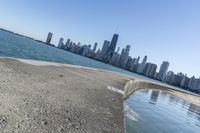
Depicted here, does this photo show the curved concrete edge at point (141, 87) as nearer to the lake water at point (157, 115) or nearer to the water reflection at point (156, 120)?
the lake water at point (157, 115)

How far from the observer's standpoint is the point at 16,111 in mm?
6727

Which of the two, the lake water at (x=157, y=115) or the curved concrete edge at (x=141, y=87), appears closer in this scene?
the lake water at (x=157, y=115)

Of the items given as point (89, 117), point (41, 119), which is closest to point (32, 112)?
point (41, 119)

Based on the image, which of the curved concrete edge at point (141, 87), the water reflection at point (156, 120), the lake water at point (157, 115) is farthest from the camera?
the curved concrete edge at point (141, 87)

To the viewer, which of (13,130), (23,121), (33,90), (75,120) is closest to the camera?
(13,130)

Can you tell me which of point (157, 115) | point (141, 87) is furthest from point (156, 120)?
point (141, 87)

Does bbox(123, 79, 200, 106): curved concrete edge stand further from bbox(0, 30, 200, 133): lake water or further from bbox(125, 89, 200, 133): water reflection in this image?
bbox(125, 89, 200, 133): water reflection

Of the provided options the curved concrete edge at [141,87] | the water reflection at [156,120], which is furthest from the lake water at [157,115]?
A: the curved concrete edge at [141,87]

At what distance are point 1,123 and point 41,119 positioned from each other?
1252 millimetres

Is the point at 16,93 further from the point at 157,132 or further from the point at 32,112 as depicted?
the point at 157,132

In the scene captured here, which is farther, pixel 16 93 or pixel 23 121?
pixel 16 93

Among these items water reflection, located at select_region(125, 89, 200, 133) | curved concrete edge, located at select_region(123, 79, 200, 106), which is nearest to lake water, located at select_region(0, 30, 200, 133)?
water reflection, located at select_region(125, 89, 200, 133)

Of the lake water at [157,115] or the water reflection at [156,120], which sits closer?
the water reflection at [156,120]

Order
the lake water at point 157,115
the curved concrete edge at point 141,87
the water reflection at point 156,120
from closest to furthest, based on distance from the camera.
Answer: the water reflection at point 156,120
the lake water at point 157,115
the curved concrete edge at point 141,87
